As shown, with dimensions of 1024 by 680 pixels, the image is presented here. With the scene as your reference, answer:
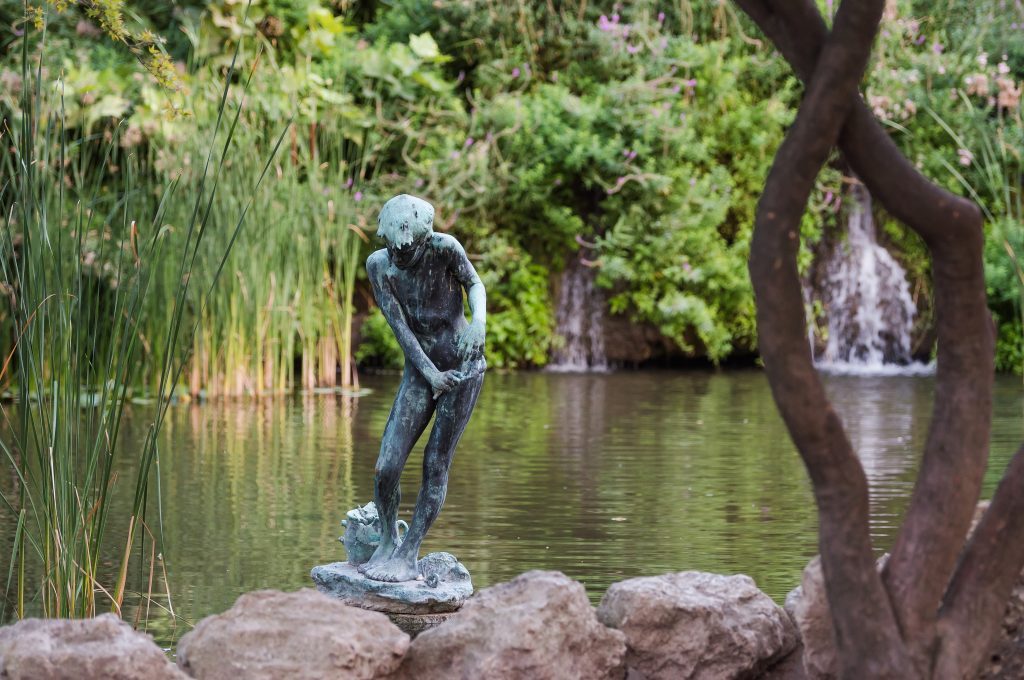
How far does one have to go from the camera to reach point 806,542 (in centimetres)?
684

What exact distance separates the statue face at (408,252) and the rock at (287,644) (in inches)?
63.1

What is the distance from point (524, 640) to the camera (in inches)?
142

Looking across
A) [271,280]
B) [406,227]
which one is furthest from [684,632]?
[271,280]

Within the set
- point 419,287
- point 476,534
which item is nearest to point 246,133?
point 476,534

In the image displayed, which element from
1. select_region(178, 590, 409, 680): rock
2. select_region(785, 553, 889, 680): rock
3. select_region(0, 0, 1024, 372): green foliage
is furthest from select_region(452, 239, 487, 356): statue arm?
select_region(0, 0, 1024, 372): green foliage

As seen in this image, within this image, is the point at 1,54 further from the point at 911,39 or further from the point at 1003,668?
the point at 1003,668

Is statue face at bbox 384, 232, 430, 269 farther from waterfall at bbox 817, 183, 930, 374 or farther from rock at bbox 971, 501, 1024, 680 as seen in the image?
waterfall at bbox 817, 183, 930, 374

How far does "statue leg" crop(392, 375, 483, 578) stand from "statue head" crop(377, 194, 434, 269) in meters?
0.48

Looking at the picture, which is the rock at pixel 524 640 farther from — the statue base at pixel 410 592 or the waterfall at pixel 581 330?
the waterfall at pixel 581 330

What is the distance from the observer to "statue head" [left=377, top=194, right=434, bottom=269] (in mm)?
4934

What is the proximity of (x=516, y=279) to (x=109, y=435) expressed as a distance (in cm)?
1481

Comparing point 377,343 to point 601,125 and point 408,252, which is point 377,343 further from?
point 408,252

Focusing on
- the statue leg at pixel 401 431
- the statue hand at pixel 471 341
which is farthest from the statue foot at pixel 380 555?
the statue hand at pixel 471 341

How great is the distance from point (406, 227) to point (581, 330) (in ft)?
47.9
